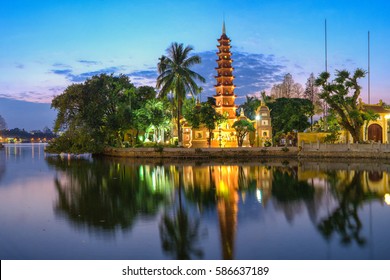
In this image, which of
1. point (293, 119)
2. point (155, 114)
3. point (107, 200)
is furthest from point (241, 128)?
point (107, 200)

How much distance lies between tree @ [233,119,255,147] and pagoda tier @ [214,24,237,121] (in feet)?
15.2

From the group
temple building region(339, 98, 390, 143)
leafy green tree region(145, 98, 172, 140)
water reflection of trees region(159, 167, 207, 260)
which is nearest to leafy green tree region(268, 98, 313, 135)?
temple building region(339, 98, 390, 143)

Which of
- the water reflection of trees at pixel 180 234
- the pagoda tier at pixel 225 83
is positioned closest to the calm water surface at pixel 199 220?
the water reflection of trees at pixel 180 234

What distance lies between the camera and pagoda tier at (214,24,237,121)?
53.9 m

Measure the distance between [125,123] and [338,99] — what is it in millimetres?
22751

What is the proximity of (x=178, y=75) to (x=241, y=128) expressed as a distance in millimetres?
9597

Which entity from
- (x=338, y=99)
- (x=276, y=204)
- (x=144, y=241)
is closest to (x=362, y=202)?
(x=276, y=204)

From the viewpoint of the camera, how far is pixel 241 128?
4859 cm

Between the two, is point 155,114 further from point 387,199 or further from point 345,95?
Answer: point 387,199

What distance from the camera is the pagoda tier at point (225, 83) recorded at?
53.9 metres

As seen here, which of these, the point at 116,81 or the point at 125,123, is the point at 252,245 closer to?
the point at 125,123

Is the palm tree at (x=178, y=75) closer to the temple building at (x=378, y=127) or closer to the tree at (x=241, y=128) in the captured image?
the tree at (x=241, y=128)

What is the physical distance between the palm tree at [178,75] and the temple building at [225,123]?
24.6 feet
